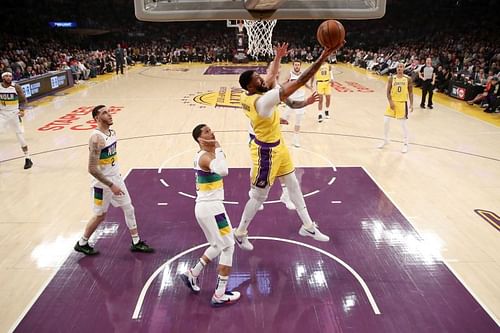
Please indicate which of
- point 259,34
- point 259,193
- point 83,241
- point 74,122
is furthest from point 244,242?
point 74,122

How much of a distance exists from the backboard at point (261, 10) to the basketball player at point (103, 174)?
4.20ft

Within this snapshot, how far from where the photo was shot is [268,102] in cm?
390

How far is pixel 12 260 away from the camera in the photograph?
5.15 meters

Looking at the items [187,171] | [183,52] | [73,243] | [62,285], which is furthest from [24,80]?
[183,52]

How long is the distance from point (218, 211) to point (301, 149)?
5.43 m

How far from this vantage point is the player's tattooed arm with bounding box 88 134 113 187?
4.59 m

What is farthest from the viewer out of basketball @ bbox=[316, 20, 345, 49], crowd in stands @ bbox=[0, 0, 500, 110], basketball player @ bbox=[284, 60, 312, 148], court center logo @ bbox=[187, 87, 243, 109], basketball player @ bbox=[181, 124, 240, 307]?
crowd in stands @ bbox=[0, 0, 500, 110]

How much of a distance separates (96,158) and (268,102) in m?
2.00

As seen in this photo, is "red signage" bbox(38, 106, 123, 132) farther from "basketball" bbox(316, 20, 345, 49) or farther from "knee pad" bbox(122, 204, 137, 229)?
"basketball" bbox(316, 20, 345, 49)

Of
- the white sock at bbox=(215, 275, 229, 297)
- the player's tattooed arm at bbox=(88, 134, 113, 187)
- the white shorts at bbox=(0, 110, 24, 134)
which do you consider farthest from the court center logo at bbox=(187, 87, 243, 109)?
the white sock at bbox=(215, 275, 229, 297)

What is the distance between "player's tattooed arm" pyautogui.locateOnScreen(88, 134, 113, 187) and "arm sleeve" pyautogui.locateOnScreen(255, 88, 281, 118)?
71.5 inches

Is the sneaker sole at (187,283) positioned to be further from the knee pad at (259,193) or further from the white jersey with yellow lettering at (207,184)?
the knee pad at (259,193)

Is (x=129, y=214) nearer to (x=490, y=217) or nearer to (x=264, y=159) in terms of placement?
(x=264, y=159)

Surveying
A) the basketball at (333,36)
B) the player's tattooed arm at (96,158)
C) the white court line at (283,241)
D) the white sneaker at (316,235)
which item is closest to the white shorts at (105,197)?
the player's tattooed arm at (96,158)
